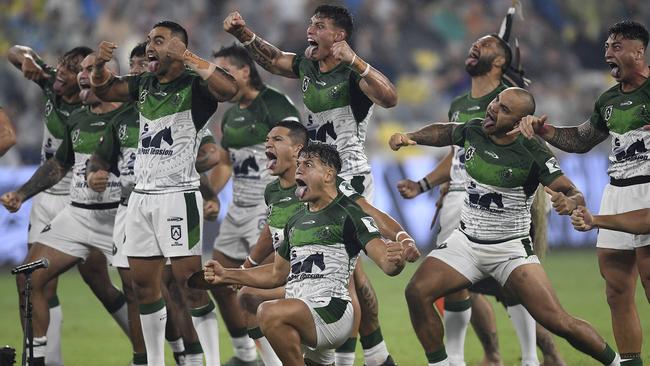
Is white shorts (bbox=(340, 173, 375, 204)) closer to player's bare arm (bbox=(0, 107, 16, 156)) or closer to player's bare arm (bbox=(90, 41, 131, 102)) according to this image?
player's bare arm (bbox=(90, 41, 131, 102))

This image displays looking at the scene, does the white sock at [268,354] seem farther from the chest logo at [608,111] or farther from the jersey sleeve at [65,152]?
the chest logo at [608,111]

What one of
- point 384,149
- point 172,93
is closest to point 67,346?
point 172,93

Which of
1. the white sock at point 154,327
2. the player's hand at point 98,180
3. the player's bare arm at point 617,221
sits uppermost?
the player's hand at point 98,180

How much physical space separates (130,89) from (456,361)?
3.08 metres

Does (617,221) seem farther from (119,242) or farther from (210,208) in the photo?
(119,242)

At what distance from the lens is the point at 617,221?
7.01m

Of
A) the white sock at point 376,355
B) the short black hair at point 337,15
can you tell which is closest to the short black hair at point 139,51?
the short black hair at point 337,15

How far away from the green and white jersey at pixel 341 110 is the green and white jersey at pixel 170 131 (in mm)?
772

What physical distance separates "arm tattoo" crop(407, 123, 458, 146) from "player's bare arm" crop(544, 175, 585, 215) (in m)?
0.89

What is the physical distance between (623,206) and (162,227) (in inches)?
122

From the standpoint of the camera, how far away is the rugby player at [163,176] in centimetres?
775

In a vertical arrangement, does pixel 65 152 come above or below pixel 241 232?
above

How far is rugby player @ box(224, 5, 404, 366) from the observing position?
806 centimetres

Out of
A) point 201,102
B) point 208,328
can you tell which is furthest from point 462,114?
point 208,328
